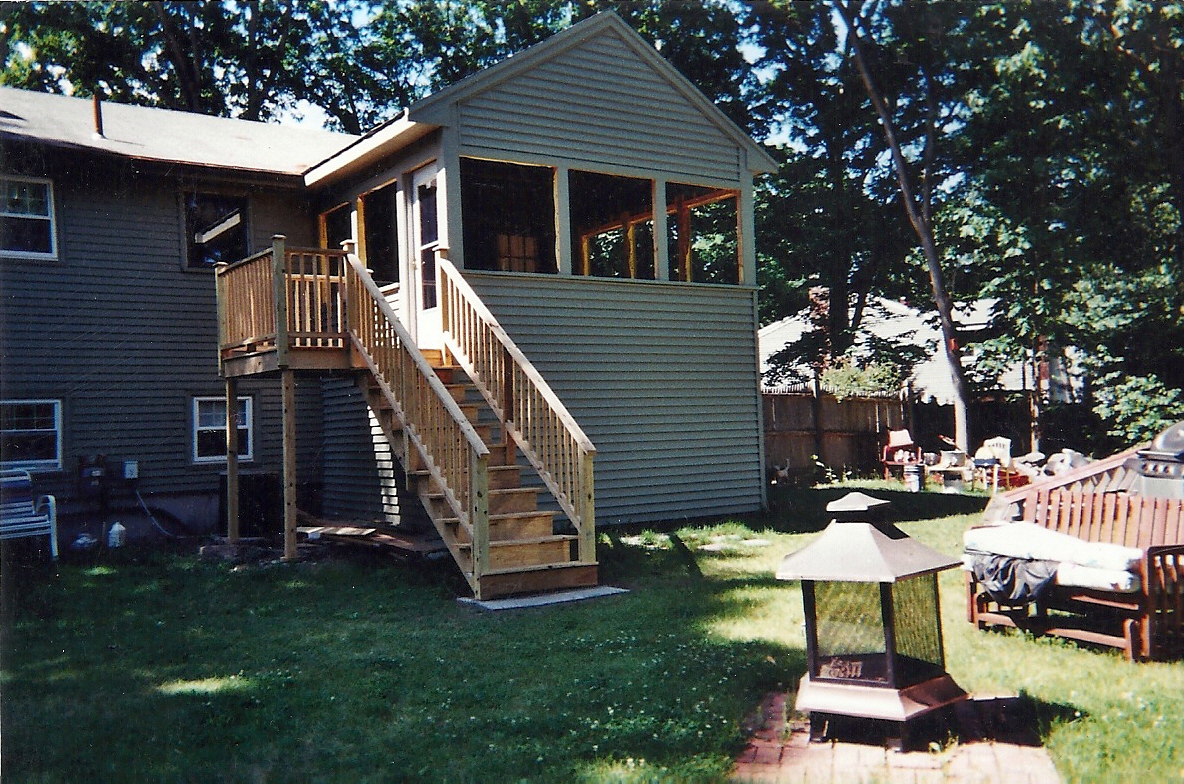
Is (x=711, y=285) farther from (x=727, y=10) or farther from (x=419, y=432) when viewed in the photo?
(x=727, y=10)

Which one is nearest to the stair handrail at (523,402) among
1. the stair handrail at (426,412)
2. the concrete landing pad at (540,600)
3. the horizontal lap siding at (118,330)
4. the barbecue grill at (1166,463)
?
the concrete landing pad at (540,600)

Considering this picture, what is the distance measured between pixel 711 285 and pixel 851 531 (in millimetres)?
8569

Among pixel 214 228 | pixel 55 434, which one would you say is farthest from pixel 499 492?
pixel 214 228

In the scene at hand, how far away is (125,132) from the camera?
12953 millimetres

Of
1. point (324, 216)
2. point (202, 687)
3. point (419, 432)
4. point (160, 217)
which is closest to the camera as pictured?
point (202, 687)

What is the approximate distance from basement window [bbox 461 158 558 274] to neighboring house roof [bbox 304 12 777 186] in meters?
1.77

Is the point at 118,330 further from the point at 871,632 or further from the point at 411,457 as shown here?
the point at 871,632

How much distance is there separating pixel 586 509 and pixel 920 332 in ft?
81.0

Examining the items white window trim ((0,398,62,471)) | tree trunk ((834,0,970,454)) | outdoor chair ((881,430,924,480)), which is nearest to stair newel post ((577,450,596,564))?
white window trim ((0,398,62,471))

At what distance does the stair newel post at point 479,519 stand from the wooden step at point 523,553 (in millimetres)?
118

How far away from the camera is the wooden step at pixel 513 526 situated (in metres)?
7.99

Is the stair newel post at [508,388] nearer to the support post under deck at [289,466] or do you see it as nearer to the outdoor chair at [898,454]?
the support post under deck at [289,466]

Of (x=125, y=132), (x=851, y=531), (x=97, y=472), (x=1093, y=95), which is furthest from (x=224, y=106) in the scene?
(x=851, y=531)

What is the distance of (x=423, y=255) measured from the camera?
11.4 m
